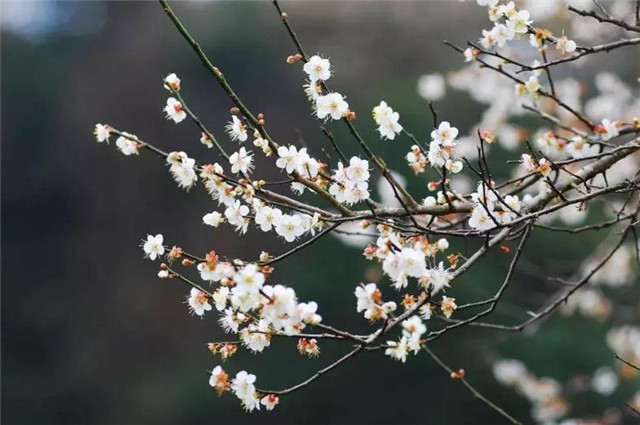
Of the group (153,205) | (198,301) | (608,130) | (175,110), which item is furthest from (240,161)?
(153,205)

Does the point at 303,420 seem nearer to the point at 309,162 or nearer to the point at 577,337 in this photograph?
the point at 577,337

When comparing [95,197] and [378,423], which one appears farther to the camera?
[95,197]

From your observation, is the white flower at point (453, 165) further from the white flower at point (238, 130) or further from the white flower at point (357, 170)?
the white flower at point (238, 130)

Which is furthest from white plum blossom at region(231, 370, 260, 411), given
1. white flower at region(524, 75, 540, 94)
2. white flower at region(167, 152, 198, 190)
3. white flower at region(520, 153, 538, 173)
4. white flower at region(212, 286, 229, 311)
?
white flower at region(524, 75, 540, 94)

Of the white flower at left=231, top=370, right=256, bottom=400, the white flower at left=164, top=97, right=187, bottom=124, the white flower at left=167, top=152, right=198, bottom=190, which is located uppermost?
the white flower at left=164, top=97, right=187, bottom=124

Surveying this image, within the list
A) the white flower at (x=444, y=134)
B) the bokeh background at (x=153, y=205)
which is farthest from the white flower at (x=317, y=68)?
the bokeh background at (x=153, y=205)

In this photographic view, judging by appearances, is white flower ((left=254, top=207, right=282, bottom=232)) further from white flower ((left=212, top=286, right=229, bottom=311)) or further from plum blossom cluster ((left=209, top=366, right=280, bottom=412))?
plum blossom cluster ((left=209, top=366, right=280, bottom=412))

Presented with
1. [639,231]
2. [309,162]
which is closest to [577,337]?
[639,231]
